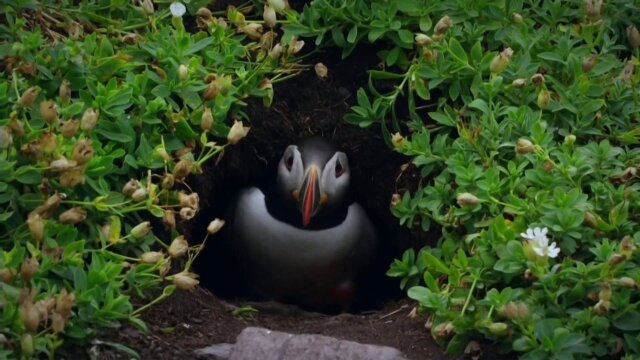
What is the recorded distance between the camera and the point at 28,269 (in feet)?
11.5

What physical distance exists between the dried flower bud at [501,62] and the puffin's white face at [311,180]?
34.8 inches

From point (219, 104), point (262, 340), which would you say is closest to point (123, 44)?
point (219, 104)

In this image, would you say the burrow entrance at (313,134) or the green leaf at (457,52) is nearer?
the green leaf at (457,52)

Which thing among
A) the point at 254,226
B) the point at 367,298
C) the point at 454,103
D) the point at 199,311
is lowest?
the point at 367,298

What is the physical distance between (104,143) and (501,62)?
4.66ft

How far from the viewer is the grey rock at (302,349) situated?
12.5 feet

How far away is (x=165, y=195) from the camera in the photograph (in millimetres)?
4176

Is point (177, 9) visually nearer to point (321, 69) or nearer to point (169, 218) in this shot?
point (321, 69)

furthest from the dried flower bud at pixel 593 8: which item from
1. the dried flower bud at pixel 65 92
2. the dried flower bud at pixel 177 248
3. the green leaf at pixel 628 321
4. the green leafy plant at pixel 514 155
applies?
the dried flower bud at pixel 65 92

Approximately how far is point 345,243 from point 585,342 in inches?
65.1

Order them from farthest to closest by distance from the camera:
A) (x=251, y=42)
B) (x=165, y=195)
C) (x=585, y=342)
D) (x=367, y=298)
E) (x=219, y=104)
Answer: (x=367, y=298) → (x=251, y=42) → (x=219, y=104) → (x=165, y=195) → (x=585, y=342)

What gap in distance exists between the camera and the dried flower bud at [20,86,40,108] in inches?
156

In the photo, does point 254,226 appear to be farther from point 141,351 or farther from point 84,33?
point 141,351

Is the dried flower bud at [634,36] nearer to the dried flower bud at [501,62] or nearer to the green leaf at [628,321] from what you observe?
the dried flower bud at [501,62]
